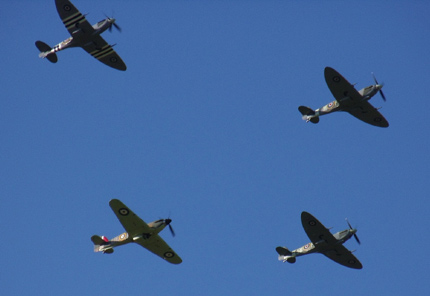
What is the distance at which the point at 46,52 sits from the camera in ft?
184

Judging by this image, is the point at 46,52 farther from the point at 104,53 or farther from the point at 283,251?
the point at 283,251

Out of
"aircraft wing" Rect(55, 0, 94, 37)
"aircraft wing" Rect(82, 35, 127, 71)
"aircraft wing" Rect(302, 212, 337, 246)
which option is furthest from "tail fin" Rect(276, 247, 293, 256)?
"aircraft wing" Rect(55, 0, 94, 37)

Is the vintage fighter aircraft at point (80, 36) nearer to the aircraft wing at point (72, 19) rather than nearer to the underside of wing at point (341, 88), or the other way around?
the aircraft wing at point (72, 19)

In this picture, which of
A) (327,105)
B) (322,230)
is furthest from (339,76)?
(322,230)

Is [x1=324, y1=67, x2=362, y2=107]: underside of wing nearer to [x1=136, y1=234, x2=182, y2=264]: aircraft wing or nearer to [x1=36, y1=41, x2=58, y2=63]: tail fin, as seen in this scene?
[x1=136, y1=234, x2=182, y2=264]: aircraft wing

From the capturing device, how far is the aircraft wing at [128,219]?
4778 centimetres

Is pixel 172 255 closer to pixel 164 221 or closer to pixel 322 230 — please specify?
pixel 164 221

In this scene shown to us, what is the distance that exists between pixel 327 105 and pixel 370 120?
3944mm

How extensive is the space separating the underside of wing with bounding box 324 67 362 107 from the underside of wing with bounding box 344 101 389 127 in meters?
0.86

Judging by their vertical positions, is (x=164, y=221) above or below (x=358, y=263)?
above

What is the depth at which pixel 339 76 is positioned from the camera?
2057 inches

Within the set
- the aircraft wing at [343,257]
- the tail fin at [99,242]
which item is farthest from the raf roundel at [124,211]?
the aircraft wing at [343,257]

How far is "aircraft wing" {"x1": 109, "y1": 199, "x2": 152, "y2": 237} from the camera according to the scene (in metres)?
47.8

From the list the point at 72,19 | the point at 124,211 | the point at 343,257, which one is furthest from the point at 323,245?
the point at 72,19
